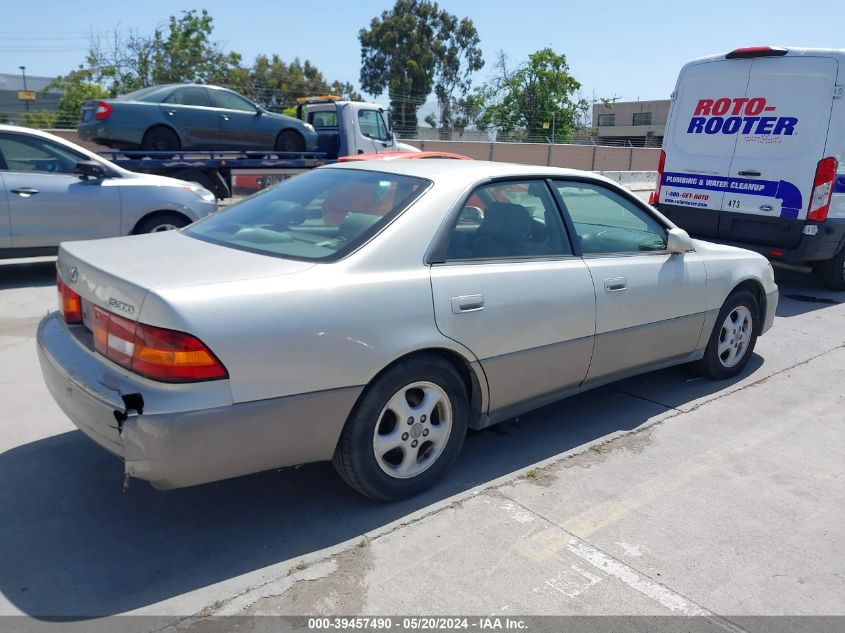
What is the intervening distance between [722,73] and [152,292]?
770 cm

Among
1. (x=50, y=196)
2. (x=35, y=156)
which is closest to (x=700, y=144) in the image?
(x=50, y=196)

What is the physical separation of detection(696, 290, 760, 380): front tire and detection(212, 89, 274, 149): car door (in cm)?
1059

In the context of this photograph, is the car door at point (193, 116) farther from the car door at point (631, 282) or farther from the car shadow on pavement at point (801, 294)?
the car door at point (631, 282)

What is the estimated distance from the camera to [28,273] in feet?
28.0

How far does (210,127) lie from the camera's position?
43.3ft

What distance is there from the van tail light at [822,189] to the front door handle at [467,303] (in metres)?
5.85

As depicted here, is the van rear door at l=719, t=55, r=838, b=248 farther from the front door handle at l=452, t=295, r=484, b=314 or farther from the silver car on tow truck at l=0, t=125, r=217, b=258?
the silver car on tow truck at l=0, t=125, r=217, b=258

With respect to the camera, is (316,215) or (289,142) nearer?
(316,215)

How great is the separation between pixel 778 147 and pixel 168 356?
739cm

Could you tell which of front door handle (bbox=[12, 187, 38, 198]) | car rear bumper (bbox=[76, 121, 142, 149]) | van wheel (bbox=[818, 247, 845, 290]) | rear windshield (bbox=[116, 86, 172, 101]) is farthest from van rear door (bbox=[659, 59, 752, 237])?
rear windshield (bbox=[116, 86, 172, 101])

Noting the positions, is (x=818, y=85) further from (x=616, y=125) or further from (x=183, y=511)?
(x=616, y=125)

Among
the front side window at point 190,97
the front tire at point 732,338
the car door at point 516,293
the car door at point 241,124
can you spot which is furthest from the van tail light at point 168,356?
the car door at point 241,124

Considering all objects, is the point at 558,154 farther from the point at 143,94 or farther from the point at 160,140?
the point at 160,140

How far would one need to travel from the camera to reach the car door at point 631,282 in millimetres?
4207
